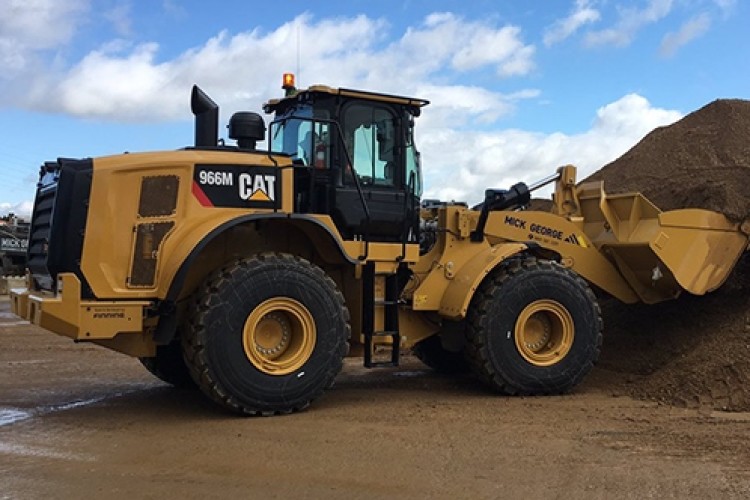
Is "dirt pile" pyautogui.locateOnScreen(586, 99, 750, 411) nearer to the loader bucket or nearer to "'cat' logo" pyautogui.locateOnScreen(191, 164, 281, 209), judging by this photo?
the loader bucket

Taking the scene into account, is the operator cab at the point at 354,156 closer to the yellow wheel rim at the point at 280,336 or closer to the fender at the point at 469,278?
the fender at the point at 469,278

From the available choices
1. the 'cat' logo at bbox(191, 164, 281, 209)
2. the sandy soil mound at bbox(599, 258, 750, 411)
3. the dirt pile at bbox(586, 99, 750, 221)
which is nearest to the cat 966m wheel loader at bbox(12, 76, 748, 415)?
the 'cat' logo at bbox(191, 164, 281, 209)

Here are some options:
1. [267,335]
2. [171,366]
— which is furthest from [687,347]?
[171,366]

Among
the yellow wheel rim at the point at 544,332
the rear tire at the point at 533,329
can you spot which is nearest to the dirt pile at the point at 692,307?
the rear tire at the point at 533,329

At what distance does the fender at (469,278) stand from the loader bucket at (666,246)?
1.31 m

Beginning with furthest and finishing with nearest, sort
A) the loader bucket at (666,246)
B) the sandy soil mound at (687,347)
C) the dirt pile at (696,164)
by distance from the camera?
the dirt pile at (696,164) < the loader bucket at (666,246) < the sandy soil mound at (687,347)

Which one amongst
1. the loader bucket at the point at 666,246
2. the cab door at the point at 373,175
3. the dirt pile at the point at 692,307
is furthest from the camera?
the loader bucket at the point at 666,246

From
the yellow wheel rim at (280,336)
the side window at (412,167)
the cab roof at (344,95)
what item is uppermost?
the cab roof at (344,95)

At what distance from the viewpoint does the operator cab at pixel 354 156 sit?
7078 mm

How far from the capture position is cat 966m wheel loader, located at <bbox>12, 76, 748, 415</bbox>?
6082 millimetres

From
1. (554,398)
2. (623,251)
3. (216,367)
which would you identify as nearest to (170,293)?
(216,367)

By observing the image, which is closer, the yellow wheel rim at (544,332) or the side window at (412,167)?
the yellow wheel rim at (544,332)

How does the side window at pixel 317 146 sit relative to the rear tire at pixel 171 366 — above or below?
above

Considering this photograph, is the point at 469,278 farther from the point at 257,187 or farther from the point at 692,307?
the point at 692,307
